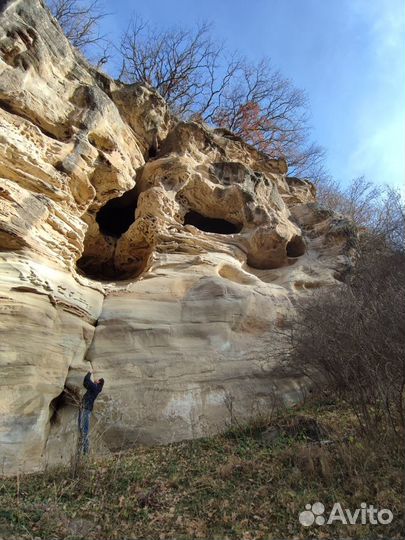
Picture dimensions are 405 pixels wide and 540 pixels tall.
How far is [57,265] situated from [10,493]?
418 cm

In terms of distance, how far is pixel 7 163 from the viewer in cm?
802

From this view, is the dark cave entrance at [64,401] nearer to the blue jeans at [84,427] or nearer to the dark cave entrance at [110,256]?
the blue jeans at [84,427]

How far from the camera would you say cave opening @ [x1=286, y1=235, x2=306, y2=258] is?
12.4m

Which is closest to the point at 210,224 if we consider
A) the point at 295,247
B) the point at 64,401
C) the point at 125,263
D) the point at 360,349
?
the point at 295,247

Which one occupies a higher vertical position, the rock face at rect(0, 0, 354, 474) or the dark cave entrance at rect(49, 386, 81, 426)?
the rock face at rect(0, 0, 354, 474)

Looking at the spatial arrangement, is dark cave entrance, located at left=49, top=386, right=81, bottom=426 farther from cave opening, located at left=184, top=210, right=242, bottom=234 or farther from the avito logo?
cave opening, located at left=184, top=210, right=242, bottom=234

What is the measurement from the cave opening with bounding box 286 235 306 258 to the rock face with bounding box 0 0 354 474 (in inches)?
1.7

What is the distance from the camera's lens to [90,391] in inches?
264

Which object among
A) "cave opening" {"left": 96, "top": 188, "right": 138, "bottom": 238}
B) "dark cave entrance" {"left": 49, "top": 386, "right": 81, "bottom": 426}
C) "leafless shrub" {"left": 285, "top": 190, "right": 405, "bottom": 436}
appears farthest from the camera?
"cave opening" {"left": 96, "top": 188, "right": 138, "bottom": 238}

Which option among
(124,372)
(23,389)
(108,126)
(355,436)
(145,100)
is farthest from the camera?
(145,100)

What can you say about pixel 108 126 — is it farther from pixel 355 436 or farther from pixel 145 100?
pixel 355 436

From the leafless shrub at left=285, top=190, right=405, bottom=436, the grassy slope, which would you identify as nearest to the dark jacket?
the grassy slope

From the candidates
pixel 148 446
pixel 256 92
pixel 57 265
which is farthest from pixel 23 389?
pixel 256 92

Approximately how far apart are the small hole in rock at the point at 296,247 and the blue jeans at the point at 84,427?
7741 mm
